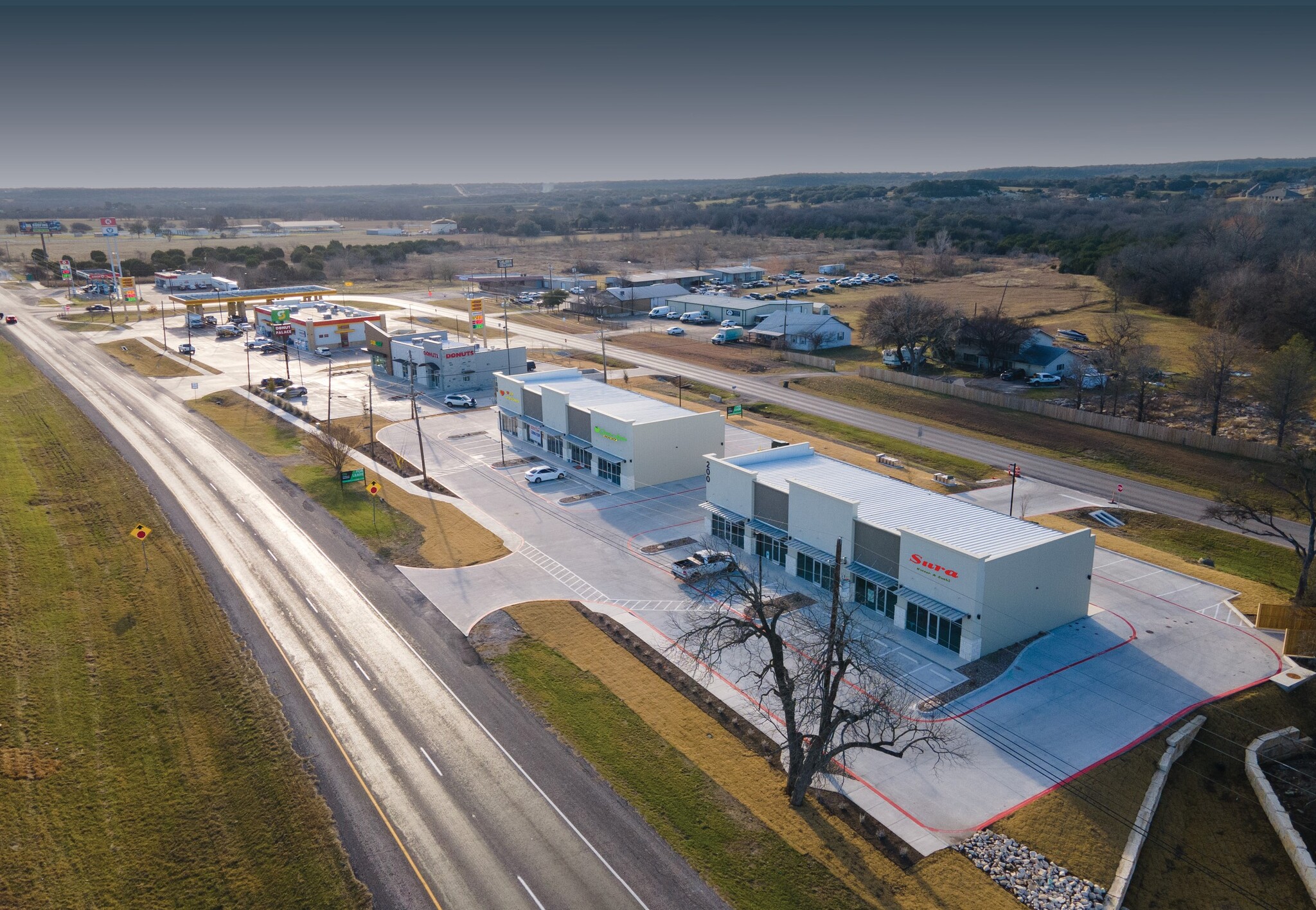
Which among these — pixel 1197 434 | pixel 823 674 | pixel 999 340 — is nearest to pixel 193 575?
pixel 823 674

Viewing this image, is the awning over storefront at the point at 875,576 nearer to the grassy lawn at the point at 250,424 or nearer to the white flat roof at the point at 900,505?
the white flat roof at the point at 900,505

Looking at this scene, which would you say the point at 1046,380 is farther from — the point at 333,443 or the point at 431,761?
the point at 431,761

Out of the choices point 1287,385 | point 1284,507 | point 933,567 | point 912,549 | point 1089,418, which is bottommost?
point 1284,507

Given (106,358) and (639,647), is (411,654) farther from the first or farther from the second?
(106,358)

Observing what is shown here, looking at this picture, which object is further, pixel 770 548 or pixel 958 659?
pixel 770 548

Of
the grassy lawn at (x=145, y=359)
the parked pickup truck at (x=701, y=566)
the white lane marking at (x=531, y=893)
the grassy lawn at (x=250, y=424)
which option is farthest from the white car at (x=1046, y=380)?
the grassy lawn at (x=145, y=359)

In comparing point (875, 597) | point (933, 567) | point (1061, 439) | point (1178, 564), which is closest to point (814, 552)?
point (875, 597)
